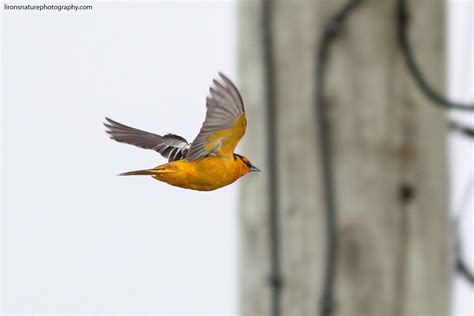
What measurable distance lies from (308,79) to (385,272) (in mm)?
392

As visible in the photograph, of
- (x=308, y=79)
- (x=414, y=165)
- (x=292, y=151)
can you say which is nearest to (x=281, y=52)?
(x=308, y=79)

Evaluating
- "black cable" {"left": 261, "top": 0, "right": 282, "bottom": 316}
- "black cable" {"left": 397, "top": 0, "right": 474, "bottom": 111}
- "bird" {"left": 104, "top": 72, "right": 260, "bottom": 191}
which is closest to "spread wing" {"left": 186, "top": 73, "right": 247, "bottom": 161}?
"bird" {"left": 104, "top": 72, "right": 260, "bottom": 191}

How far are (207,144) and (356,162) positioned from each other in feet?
1.52

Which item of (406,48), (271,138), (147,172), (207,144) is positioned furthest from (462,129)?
(147,172)

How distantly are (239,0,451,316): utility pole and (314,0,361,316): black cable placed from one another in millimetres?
10

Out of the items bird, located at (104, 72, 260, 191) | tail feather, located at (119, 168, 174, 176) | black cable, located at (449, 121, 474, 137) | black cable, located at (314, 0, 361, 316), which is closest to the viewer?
tail feather, located at (119, 168, 174, 176)

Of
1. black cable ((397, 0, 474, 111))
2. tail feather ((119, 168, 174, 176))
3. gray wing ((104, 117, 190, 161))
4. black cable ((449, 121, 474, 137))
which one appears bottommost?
tail feather ((119, 168, 174, 176))

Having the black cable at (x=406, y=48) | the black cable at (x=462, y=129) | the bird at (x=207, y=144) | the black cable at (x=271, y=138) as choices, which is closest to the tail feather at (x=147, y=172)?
the bird at (x=207, y=144)

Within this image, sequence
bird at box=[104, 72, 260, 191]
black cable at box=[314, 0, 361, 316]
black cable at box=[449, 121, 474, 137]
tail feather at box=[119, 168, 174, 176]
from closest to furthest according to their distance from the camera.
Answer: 1. tail feather at box=[119, 168, 174, 176]
2. bird at box=[104, 72, 260, 191]
3. black cable at box=[314, 0, 361, 316]
4. black cable at box=[449, 121, 474, 137]

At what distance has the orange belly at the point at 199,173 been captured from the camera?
3.46 feet

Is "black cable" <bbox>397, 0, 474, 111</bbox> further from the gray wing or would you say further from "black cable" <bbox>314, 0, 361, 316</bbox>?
the gray wing

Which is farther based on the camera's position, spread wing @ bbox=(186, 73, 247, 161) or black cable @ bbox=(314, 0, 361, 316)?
black cable @ bbox=(314, 0, 361, 316)

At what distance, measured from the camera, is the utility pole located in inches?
58.5

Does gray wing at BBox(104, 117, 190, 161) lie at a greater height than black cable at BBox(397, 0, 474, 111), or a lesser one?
lesser
